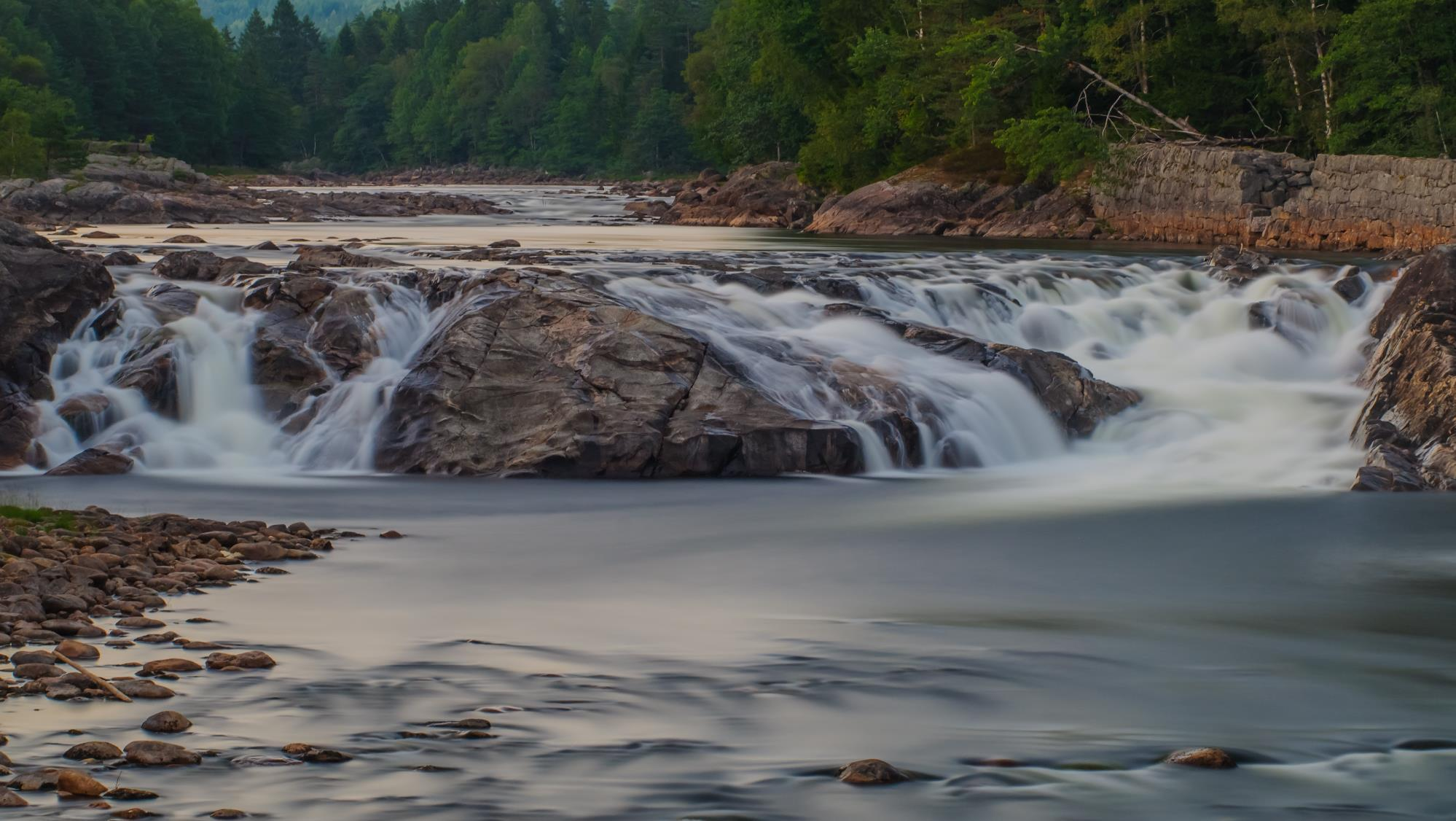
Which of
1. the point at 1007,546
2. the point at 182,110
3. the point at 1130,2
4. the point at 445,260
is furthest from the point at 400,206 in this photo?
the point at 1007,546

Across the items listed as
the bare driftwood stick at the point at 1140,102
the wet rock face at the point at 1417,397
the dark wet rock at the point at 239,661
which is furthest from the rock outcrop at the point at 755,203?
the dark wet rock at the point at 239,661

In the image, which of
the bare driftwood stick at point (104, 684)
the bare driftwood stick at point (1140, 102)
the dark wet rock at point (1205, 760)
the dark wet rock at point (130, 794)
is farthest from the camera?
the bare driftwood stick at point (1140, 102)

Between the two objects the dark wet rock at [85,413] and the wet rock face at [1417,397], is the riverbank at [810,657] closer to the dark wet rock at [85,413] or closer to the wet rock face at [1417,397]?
the wet rock face at [1417,397]

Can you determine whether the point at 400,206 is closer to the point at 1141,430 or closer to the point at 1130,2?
the point at 1130,2

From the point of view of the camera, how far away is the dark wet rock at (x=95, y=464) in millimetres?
15156

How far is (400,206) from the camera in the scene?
205ft

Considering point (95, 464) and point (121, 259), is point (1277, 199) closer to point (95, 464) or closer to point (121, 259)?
point (121, 259)

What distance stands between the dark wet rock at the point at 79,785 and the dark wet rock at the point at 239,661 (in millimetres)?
1964

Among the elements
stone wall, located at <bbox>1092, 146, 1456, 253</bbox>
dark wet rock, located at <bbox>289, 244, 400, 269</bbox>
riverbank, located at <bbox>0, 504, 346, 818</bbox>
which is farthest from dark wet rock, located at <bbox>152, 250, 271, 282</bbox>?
stone wall, located at <bbox>1092, 146, 1456, 253</bbox>

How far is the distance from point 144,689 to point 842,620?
4.26 meters

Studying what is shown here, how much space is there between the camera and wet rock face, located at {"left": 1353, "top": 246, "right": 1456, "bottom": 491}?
599 inches

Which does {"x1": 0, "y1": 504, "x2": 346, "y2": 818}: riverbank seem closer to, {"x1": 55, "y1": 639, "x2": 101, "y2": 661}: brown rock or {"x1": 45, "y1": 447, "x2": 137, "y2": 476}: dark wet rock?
{"x1": 55, "y1": 639, "x2": 101, "y2": 661}: brown rock

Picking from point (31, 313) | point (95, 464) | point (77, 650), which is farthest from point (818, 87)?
point (77, 650)

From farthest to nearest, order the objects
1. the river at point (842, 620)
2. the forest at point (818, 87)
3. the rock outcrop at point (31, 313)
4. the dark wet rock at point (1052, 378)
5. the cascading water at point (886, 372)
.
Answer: the forest at point (818, 87) < the dark wet rock at point (1052, 378) < the cascading water at point (886, 372) < the rock outcrop at point (31, 313) < the river at point (842, 620)
